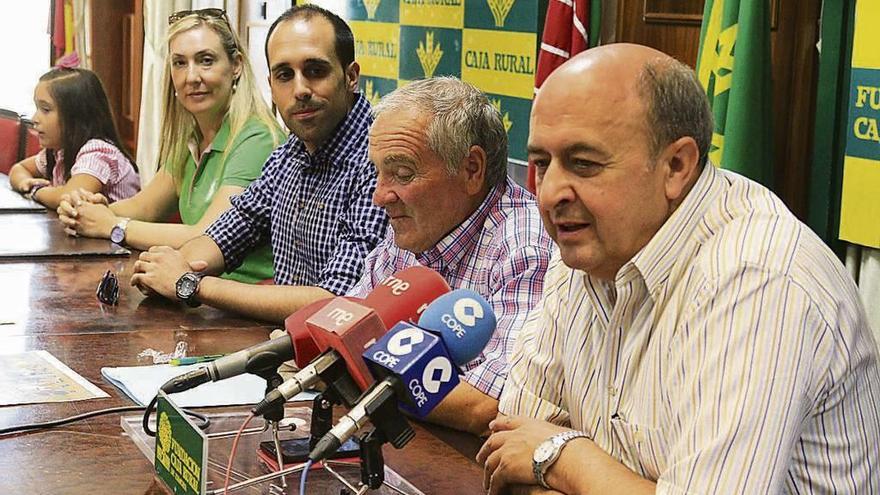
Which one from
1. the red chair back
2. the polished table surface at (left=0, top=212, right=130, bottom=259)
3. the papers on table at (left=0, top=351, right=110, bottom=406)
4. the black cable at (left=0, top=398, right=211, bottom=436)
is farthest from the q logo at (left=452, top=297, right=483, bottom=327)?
the red chair back

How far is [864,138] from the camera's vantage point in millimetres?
2330

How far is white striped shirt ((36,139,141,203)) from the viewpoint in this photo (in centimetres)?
439

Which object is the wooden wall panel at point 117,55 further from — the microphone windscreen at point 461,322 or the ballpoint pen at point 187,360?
the microphone windscreen at point 461,322

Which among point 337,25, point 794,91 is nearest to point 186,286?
point 337,25

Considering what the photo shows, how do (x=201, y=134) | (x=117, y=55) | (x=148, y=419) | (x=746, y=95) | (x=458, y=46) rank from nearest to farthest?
1. (x=148, y=419)
2. (x=746, y=95)
3. (x=201, y=134)
4. (x=458, y=46)
5. (x=117, y=55)

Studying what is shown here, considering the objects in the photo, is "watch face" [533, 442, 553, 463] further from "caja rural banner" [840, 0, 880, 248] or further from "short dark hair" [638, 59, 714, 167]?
"caja rural banner" [840, 0, 880, 248]

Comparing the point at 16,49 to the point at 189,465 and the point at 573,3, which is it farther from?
the point at 189,465

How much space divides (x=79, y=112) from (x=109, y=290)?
6.66 ft

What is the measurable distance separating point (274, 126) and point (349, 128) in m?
0.70

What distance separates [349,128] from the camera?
2.85 meters

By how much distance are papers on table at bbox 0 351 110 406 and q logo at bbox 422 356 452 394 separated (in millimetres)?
798

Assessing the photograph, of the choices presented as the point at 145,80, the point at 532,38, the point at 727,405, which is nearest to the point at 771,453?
the point at 727,405

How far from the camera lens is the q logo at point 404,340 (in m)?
1.36

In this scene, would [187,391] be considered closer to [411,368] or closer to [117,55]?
[411,368]
